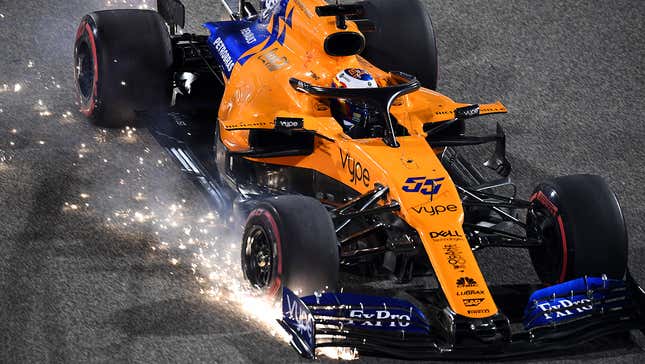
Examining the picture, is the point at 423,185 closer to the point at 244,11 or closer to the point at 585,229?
the point at 585,229

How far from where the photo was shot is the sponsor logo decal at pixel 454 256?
4.66 metres

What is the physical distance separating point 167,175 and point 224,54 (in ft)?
2.44

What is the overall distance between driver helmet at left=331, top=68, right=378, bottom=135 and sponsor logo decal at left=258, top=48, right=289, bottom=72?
0.36 meters

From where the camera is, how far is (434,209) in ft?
16.0

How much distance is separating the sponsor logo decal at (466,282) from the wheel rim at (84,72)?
3.01m

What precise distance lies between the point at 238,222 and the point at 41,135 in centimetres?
171

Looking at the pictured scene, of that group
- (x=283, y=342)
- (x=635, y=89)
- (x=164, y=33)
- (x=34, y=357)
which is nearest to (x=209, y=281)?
(x=283, y=342)

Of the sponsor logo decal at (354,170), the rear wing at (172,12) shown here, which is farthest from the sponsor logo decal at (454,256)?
the rear wing at (172,12)

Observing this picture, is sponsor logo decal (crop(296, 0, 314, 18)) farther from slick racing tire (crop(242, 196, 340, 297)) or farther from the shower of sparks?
slick racing tire (crop(242, 196, 340, 297))

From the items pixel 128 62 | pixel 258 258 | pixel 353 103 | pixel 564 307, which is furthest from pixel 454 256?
pixel 128 62

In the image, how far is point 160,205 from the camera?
5922 millimetres

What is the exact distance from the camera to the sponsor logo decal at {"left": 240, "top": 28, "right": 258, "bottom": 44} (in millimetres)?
6266

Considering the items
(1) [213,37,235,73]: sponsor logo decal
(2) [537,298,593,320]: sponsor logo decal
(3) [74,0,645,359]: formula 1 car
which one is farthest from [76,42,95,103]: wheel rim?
(2) [537,298,593,320]: sponsor logo decal

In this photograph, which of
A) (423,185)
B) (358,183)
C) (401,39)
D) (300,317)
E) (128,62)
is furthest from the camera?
(401,39)
